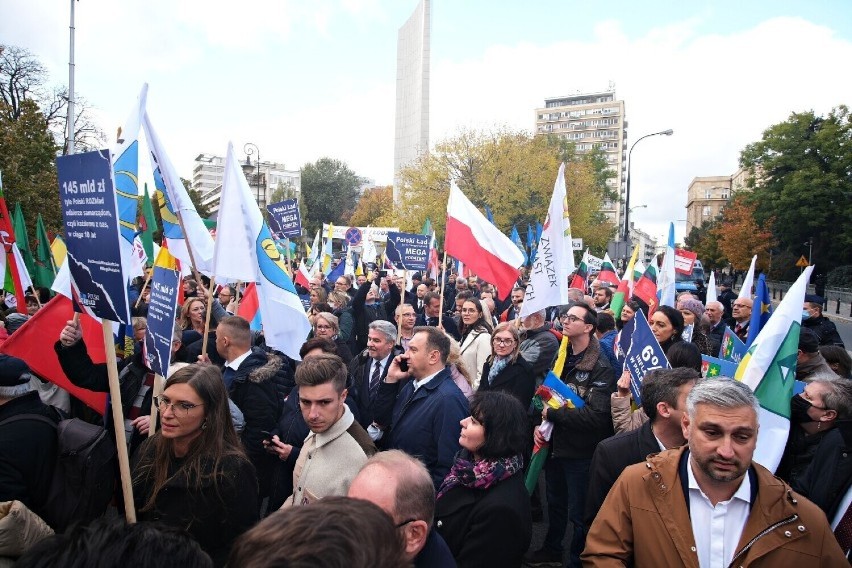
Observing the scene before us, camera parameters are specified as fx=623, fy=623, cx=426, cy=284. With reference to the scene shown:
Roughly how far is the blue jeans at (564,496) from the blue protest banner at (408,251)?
5242 millimetres

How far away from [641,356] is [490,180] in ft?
116

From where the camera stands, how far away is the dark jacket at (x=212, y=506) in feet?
9.05

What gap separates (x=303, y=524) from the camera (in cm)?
126

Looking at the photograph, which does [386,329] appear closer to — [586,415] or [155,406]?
[586,415]

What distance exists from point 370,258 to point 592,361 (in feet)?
49.7

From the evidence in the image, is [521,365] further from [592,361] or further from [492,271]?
[492,271]

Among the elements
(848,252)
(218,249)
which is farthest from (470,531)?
(848,252)

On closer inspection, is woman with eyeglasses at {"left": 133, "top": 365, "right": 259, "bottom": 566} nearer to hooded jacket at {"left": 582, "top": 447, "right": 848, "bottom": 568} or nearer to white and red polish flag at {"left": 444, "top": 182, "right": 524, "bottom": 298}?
hooded jacket at {"left": 582, "top": 447, "right": 848, "bottom": 568}

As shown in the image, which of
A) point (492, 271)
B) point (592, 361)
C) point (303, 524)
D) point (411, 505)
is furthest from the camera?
point (492, 271)

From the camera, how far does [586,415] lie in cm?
432

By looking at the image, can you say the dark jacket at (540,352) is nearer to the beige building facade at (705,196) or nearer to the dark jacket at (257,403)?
the dark jacket at (257,403)

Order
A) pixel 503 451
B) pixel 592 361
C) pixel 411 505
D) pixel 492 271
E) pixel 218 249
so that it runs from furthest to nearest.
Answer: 1. pixel 492 271
2. pixel 218 249
3. pixel 592 361
4. pixel 503 451
5. pixel 411 505

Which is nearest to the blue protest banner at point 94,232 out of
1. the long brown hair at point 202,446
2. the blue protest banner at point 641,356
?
the long brown hair at point 202,446

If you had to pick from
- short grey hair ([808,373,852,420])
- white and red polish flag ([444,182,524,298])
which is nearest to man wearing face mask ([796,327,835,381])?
short grey hair ([808,373,852,420])
